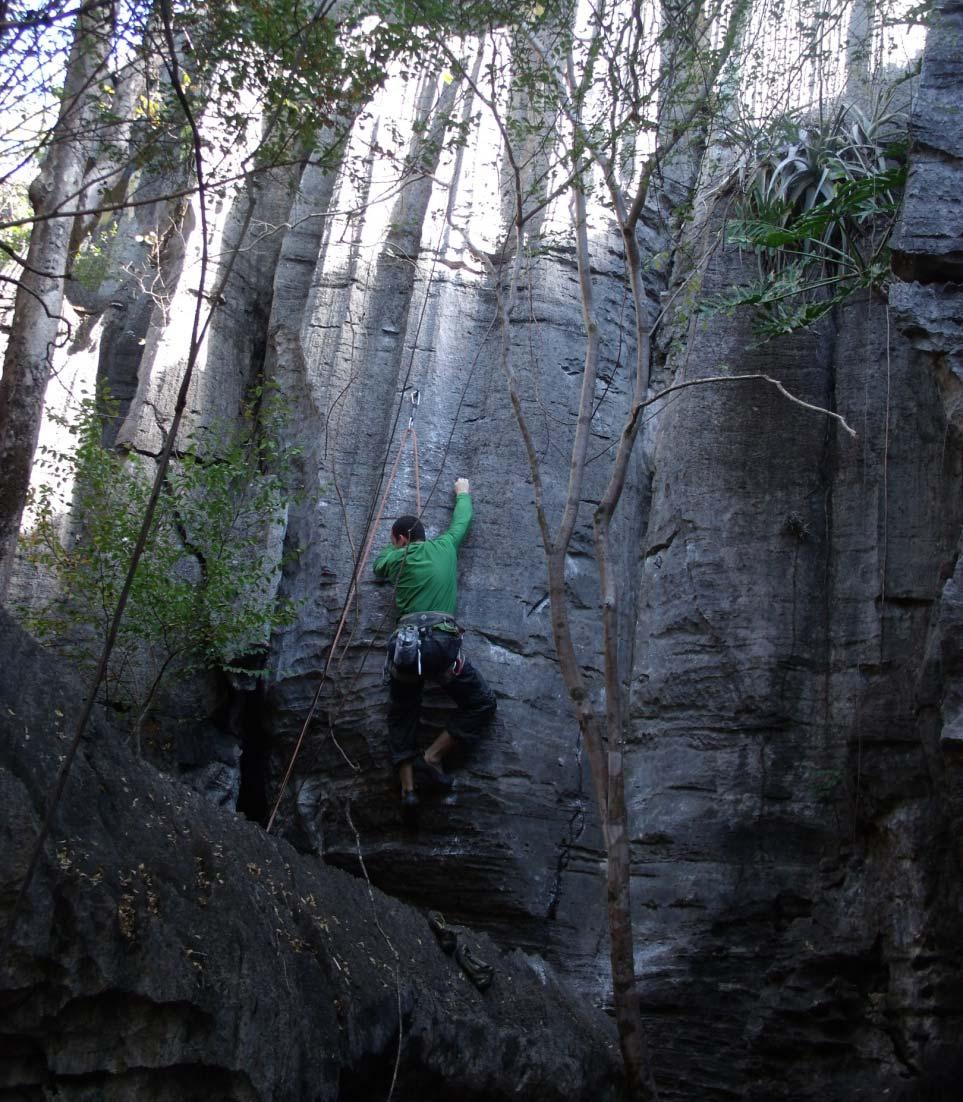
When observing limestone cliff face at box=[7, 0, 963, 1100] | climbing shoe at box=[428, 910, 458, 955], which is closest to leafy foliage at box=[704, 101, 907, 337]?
limestone cliff face at box=[7, 0, 963, 1100]

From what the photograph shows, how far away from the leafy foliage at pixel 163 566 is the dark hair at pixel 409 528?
0.77 m

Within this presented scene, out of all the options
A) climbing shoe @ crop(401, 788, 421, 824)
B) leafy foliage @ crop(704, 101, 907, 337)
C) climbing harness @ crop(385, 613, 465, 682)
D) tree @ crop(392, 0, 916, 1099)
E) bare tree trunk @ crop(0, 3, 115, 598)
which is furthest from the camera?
leafy foliage @ crop(704, 101, 907, 337)

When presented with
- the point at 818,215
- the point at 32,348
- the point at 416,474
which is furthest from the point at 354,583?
the point at 818,215

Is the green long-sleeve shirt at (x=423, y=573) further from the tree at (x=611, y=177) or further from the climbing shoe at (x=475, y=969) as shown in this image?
the climbing shoe at (x=475, y=969)

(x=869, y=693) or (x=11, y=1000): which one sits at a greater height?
(x=869, y=693)

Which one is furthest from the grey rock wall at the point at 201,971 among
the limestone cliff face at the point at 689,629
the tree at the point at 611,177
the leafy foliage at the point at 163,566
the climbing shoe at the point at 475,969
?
the leafy foliage at the point at 163,566

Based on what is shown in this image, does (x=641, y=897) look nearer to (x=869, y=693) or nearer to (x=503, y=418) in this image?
(x=869, y=693)

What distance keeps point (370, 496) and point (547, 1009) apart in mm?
3823

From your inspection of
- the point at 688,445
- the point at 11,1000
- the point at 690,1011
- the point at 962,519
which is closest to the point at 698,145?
the point at 688,445

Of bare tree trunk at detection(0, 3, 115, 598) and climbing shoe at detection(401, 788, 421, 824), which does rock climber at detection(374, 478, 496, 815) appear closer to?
climbing shoe at detection(401, 788, 421, 824)

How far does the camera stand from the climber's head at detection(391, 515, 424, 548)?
771cm

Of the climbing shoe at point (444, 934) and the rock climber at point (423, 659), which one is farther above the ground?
the rock climber at point (423, 659)

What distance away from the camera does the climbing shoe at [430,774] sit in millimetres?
7457

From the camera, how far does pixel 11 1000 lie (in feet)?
12.4
